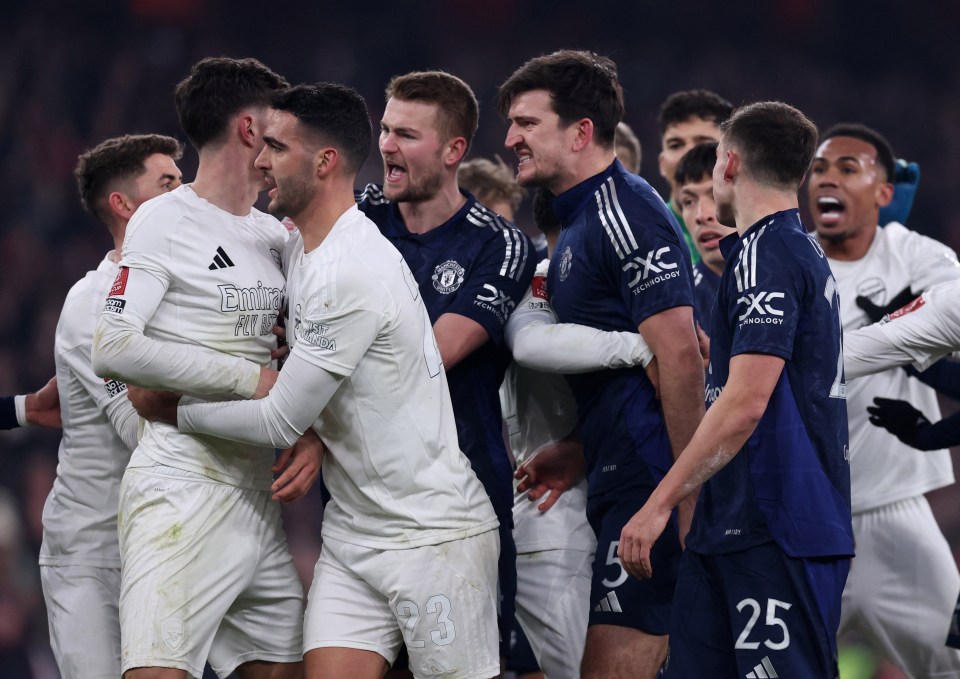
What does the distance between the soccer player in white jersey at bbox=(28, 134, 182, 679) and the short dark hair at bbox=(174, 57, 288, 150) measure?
74 cm

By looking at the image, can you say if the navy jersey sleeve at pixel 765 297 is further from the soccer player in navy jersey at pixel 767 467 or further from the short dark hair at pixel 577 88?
the short dark hair at pixel 577 88

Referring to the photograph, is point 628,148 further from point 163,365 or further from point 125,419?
point 163,365

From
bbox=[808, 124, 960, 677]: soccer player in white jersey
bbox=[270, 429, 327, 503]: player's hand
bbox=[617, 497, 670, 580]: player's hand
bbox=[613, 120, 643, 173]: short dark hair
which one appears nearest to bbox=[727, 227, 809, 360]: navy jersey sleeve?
bbox=[617, 497, 670, 580]: player's hand

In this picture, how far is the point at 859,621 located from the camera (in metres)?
5.30

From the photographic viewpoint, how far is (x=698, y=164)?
5273mm

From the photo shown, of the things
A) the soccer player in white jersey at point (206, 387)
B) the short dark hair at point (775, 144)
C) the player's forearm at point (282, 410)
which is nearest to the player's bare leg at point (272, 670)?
the soccer player in white jersey at point (206, 387)

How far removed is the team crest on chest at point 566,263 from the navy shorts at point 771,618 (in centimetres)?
119

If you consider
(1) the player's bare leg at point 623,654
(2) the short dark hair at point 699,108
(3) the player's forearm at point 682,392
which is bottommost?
(1) the player's bare leg at point 623,654

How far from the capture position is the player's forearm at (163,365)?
11.0 feet

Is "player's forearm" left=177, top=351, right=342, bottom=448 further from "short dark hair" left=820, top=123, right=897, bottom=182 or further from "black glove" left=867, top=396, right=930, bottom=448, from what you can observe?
"short dark hair" left=820, top=123, right=897, bottom=182

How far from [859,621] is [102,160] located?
3.70m

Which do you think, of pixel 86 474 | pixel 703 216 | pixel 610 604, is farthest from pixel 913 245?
pixel 86 474

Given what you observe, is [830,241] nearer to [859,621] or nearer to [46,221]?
[859,621]

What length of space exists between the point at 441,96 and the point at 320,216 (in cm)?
107
